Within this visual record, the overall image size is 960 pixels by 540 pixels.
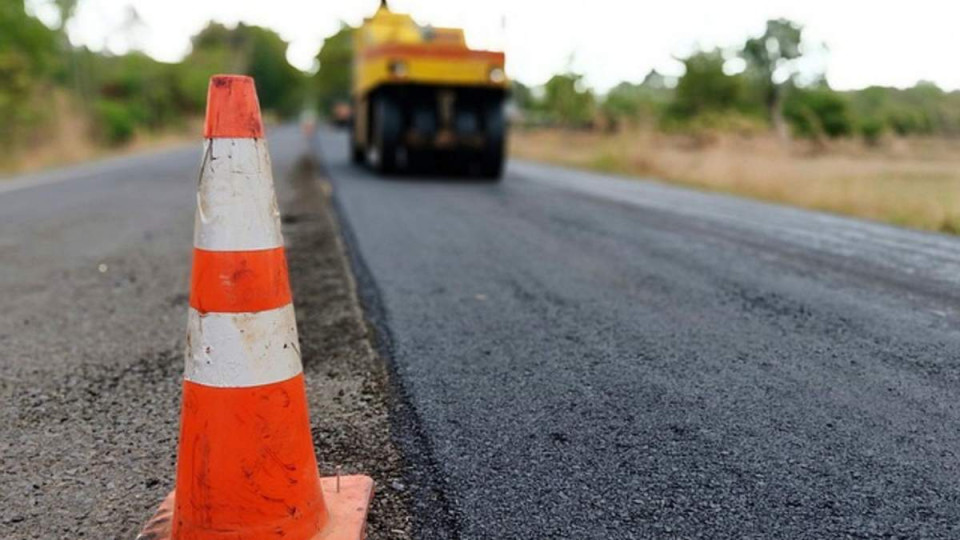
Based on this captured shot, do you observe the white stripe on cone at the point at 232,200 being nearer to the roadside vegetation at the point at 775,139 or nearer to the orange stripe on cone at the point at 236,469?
the orange stripe on cone at the point at 236,469

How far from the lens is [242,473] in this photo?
168 centimetres

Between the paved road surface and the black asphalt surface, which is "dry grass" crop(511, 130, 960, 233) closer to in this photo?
the black asphalt surface

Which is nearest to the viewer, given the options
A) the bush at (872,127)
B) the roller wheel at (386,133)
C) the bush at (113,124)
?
the roller wheel at (386,133)

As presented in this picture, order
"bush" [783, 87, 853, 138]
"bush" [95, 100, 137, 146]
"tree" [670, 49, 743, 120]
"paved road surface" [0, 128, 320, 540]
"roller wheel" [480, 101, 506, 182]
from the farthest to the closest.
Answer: "tree" [670, 49, 743, 120] → "bush" [783, 87, 853, 138] → "bush" [95, 100, 137, 146] → "roller wheel" [480, 101, 506, 182] → "paved road surface" [0, 128, 320, 540]

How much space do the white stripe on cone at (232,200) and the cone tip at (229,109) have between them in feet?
0.07

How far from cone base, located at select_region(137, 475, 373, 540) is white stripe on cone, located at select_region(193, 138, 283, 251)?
2.06ft

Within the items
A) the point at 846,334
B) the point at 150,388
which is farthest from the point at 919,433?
the point at 150,388

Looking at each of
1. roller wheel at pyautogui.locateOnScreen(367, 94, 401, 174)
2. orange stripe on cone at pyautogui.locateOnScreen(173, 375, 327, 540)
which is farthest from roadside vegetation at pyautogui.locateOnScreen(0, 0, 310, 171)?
orange stripe on cone at pyautogui.locateOnScreen(173, 375, 327, 540)

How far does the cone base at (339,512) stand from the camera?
1.73m

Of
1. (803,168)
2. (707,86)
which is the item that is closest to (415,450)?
(803,168)

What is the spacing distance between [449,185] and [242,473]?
9.17 meters

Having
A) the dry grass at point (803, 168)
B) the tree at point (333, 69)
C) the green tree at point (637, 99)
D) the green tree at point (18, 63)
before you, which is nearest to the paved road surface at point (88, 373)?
the dry grass at point (803, 168)

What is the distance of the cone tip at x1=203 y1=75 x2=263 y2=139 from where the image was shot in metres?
1.70

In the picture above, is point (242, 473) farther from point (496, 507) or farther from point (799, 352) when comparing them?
point (799, 352)
